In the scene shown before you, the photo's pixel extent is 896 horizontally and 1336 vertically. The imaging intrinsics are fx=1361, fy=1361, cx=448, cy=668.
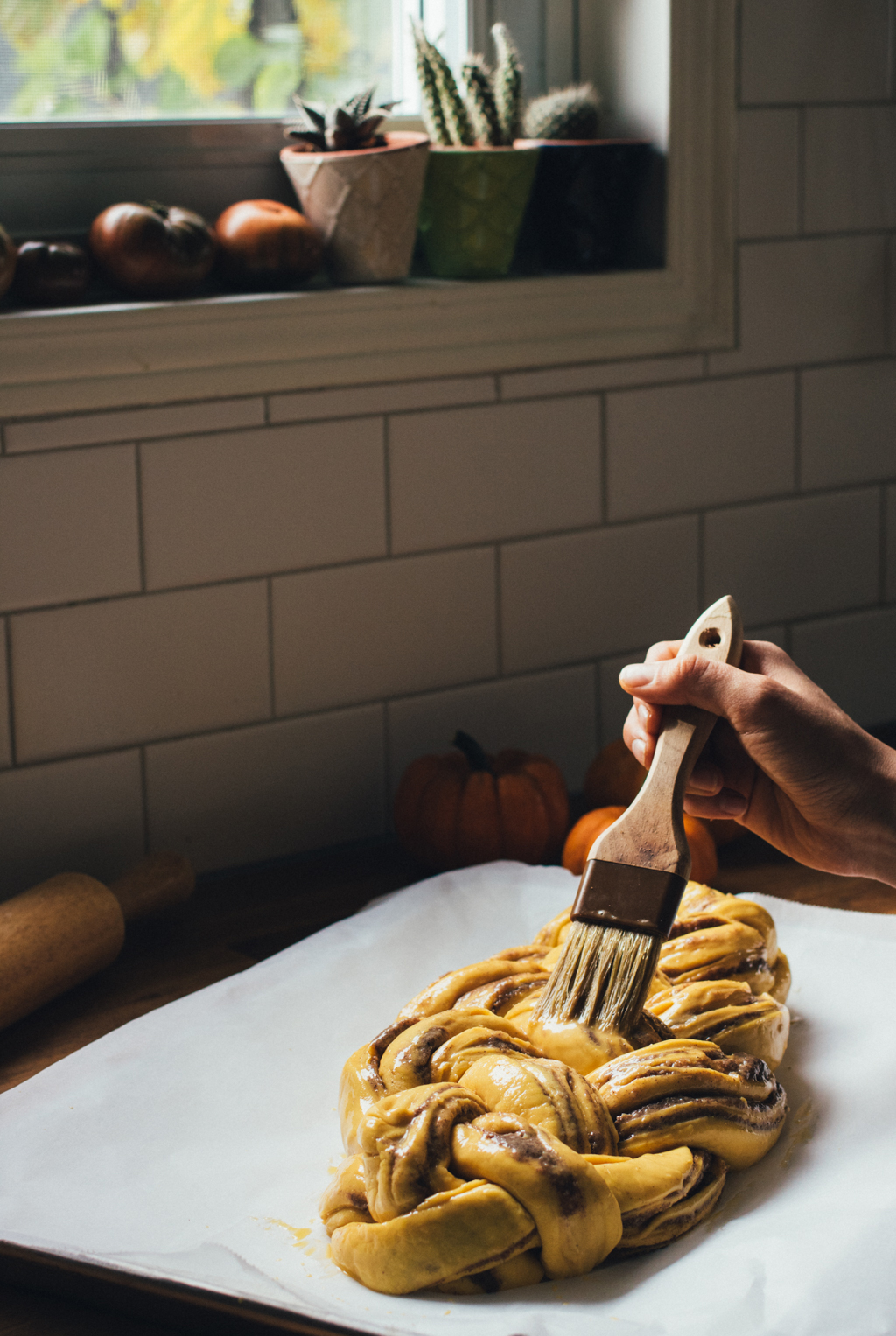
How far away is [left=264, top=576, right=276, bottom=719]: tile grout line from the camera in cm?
122

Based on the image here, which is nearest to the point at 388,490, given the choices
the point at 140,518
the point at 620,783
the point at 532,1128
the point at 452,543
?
the point at 452,543

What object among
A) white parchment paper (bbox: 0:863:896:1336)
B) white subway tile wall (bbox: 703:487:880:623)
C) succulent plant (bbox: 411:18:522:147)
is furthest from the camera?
white subway tile wall (bbox: 703:487:880:623)

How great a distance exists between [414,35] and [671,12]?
0.26 meters

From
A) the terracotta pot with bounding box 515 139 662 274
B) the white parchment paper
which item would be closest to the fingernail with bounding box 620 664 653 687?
the white parchment paper

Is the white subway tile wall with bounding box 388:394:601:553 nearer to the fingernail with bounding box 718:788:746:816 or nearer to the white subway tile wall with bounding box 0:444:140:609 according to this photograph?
the white subway tile wall with bounding box 0:444:140:609

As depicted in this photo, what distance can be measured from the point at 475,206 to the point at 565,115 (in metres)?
0.14

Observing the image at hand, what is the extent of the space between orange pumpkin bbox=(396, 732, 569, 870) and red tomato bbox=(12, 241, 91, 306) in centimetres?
50

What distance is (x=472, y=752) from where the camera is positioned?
4.01 ft

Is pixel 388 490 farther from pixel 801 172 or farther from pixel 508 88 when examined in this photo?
pixel 801 172

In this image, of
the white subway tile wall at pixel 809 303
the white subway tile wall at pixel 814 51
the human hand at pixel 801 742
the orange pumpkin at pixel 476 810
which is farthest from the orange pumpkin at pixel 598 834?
the white subway tile wall at pixel 814 51

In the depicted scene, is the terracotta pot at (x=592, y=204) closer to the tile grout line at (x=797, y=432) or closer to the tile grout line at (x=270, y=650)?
the tile grout line at (x=797, y=432)

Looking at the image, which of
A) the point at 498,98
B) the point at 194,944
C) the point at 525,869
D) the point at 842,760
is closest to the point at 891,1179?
the point at 842,760

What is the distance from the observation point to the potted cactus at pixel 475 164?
1274 mm

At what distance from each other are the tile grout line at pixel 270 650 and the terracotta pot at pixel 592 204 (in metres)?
0.47
